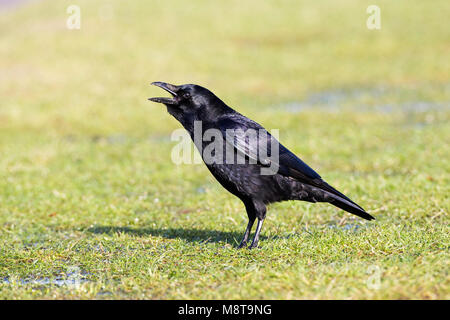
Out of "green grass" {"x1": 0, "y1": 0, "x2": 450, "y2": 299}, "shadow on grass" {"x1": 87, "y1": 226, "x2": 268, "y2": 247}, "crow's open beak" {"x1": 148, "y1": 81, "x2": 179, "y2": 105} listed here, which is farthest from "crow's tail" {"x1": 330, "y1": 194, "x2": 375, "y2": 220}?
"crow's open beak" {"x1": 148, "y1": 81, "x2": 179, "y2": 105}

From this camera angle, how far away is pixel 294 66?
2828 centimetres

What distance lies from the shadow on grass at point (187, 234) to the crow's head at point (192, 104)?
4.67 feet

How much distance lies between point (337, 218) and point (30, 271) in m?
3.99

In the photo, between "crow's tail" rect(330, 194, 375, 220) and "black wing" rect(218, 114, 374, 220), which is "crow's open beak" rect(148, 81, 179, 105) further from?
"crow's tail" rect(330, 194, 375, 220)

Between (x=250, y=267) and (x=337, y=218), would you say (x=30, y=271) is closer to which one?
(x=250, y=267)

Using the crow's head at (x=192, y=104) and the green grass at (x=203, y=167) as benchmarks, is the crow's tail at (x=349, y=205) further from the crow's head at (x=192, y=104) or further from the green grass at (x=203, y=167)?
the crow's head at (x=192, y=104)

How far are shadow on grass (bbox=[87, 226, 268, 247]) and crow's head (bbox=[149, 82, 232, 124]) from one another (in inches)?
56.1


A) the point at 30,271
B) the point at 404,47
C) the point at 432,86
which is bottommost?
the point at 30,271

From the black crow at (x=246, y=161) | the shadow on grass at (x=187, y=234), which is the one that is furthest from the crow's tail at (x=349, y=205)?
the shadow on grass at (x=187, y=234)

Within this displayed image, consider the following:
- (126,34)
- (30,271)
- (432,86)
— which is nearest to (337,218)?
(30,271)

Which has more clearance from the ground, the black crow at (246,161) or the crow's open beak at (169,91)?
the crow's open beak at (169,91)

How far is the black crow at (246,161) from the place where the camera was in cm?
608


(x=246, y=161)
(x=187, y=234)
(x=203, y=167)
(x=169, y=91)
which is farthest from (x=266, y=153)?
(x=203, y=167)

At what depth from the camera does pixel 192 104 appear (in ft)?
21.0
